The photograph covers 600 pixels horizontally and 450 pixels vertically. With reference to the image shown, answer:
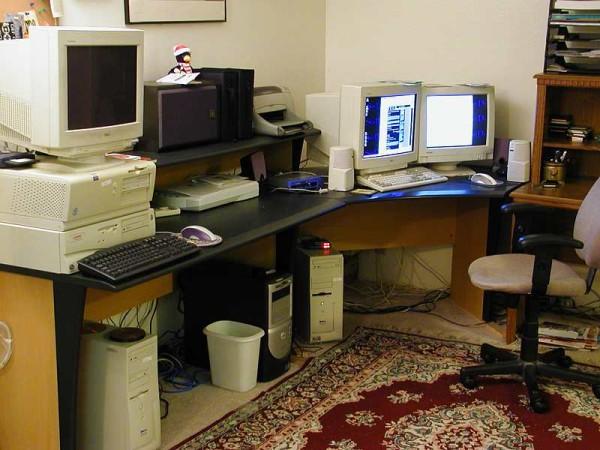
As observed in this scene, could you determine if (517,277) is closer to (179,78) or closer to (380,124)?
(380,124)

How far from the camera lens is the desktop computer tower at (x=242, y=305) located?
3.33m

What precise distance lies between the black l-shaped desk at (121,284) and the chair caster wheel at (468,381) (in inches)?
31.4

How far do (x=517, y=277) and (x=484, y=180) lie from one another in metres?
0.81

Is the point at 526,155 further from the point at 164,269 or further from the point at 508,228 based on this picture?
the point at 164,269

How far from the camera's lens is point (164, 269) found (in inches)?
97.1

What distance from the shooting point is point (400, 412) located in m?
3.11

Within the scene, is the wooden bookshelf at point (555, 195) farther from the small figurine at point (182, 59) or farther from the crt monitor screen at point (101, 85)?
the crt monitor screen at point (101, 85)

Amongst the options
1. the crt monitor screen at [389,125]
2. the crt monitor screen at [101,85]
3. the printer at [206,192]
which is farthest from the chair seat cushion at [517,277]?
the crt monitor screen at [101,85]

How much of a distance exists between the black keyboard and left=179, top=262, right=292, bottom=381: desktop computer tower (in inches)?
28.1

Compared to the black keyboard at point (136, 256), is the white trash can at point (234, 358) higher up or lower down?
lower down

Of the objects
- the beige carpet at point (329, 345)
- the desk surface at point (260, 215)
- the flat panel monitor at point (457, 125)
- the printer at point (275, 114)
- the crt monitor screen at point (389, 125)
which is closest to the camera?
the desk surface at point (260, 215)

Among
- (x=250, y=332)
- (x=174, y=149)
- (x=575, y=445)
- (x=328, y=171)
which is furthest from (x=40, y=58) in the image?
(x=575, y=445)

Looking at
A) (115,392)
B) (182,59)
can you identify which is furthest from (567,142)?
(115,392)

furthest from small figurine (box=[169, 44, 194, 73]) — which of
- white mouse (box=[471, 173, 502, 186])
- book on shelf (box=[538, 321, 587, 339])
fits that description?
book on shelf (box=[538, 321, 587, 339])
